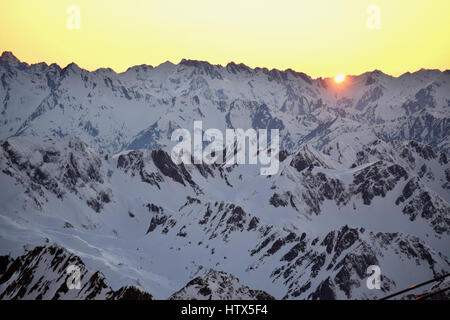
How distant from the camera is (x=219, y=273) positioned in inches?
7815
